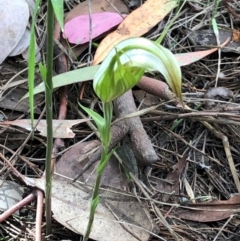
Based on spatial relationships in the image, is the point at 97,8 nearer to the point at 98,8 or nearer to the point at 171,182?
the point at 98,8

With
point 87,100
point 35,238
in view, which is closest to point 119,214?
point 35,238

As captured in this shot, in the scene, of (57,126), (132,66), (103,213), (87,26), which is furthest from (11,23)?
(132,66)

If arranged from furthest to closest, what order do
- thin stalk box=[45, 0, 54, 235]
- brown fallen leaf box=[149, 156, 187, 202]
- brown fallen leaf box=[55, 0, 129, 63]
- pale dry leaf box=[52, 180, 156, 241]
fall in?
brown fallen leaf box=[55, 0, 129, 63] < brown fallen leaf box=[149, 156, 187, 202] < pale dry leaf box=[52, 180, 156, 241] < thin stalk box=[45, 0, 54, 235]

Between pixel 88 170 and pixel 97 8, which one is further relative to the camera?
pixel 97 8

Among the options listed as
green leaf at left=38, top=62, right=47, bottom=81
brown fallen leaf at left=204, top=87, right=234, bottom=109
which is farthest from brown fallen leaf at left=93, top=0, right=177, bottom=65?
green leaf at left=38, top=62, right=47, bottom=81

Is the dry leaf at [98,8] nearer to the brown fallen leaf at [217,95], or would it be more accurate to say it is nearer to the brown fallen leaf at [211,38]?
the brown fallen leaf at [211,38]

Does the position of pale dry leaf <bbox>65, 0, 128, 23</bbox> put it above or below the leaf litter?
above

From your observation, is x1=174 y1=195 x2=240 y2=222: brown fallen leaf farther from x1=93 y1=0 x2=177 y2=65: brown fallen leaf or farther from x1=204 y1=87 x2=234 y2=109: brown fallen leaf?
x1=93 y1=0 x2=177 y2=65: brown fallen leaf

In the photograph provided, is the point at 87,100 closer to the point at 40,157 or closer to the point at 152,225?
the point at 40,157
